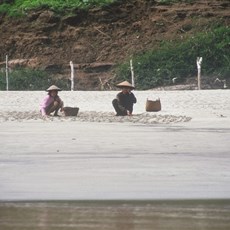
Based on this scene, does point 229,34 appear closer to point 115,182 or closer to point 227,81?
point 227,81

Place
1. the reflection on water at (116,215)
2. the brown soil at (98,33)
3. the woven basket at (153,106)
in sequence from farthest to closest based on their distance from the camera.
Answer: the brown soil at (98,33)
the woven basket at (153,106)
the reflection on water at (116,215)

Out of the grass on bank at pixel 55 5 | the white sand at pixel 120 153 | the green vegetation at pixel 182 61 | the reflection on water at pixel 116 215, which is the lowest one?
the white sand at pixel 120 153

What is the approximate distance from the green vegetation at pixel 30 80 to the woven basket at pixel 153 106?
10224 mm

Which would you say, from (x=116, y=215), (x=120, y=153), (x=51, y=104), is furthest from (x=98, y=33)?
(x=116, y=215)

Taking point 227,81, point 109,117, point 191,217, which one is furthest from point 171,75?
point 191,217

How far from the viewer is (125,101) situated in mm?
20844

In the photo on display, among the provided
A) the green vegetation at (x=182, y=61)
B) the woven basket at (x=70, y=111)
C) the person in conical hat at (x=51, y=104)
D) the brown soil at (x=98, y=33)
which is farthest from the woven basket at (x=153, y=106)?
the brown soil at (x=98, y=33)

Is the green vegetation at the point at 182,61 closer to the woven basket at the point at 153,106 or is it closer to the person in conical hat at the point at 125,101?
the woven basket at the point at 153,106

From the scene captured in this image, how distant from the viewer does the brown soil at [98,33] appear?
34.8 meters

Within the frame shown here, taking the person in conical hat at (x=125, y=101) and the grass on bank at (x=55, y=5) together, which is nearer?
the person in conical hat at (x=125, y=101)

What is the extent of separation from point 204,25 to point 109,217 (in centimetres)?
2689

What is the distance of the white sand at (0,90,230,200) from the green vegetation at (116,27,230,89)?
8.10 m

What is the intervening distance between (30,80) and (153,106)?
11.0 m

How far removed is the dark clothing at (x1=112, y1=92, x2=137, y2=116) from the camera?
2068 cm
